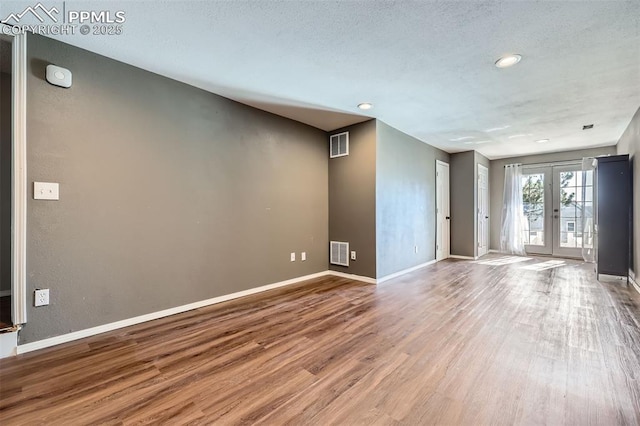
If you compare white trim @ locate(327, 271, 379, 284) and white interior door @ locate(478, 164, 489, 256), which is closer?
white trim @ locate(327, 271, 379, 284)

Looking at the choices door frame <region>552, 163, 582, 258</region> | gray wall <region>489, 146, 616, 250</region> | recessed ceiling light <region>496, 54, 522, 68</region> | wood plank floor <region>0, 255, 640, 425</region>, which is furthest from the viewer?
gray wall <region>489, 146, 616, 250</region>

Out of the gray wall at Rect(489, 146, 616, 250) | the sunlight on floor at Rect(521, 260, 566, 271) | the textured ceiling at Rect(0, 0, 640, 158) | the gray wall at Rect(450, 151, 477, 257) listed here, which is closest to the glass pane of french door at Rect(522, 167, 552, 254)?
the gray wall at Rect(489, 146, 616, 250)

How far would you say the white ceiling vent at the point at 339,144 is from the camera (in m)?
4.32

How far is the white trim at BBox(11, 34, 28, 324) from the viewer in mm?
1983

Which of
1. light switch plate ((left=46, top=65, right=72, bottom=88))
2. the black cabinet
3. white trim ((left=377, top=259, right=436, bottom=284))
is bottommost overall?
white trim ((left=377, top=259, right=436, bottom=284))

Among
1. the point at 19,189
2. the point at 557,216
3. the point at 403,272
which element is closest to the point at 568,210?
the point at 557,216

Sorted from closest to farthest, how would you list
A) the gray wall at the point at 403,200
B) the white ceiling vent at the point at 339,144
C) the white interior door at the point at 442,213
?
1. the gray wall at the point at 403,200
2. the white ceiling vent at the point at 339,144
3. the white interior door at the point at 442,213

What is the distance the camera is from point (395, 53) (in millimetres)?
2309

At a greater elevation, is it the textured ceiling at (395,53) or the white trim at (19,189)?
the textured ceiling at (395,53)

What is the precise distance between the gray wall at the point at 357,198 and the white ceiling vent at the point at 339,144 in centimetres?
6

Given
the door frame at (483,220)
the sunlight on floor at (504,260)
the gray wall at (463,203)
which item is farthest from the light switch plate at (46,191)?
the door frame at (483,220)

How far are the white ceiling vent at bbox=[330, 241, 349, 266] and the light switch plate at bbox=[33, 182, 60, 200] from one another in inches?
133

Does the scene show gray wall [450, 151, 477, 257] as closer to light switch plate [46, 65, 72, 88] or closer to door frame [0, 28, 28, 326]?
light switch plate [46, 65, 72, 88]

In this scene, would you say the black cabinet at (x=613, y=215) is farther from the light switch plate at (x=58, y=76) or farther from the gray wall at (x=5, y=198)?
the gray wall at (x=5, y=198)
